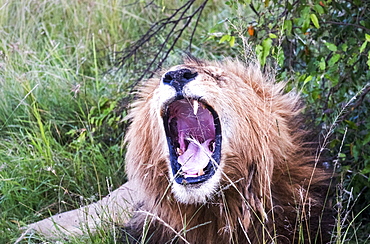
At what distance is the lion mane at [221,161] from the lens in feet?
9.21

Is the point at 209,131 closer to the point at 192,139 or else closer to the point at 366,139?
the point at 192,139

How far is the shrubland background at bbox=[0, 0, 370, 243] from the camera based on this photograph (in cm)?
347

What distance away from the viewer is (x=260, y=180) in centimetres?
289

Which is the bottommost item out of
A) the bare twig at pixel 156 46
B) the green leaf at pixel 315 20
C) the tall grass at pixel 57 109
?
the tall grass at pixel 57 109

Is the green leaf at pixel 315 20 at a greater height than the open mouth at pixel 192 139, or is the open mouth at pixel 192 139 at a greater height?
the green leaf at pixel 315 20

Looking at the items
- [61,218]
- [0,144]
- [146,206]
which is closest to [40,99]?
[0,144]

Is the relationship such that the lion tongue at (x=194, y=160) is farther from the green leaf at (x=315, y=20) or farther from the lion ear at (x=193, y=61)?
the green leaf at (x=315, y=20)

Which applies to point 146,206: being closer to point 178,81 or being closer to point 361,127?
point 178,81

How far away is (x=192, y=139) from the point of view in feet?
9.13

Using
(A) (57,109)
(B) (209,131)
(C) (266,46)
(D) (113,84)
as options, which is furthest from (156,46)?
(B) (209,131)

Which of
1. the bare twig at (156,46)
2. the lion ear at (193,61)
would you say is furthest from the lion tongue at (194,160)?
the bare twig at (156,46)

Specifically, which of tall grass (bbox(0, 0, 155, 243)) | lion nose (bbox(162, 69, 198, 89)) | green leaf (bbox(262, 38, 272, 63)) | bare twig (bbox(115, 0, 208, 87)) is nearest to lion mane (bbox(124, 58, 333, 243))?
lion nose (bbox(162, 69, 198, 89))

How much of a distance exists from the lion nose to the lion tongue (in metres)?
0.29

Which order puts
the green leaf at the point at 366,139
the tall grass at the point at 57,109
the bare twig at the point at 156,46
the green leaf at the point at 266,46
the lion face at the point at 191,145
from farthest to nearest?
the tall grass at the point at 57,109 < the bare twig at the point at 156,46 < the green leaf at the point at 366,139 < the green leaf at the point at 266,46 < the lion face at the point at 191,145
